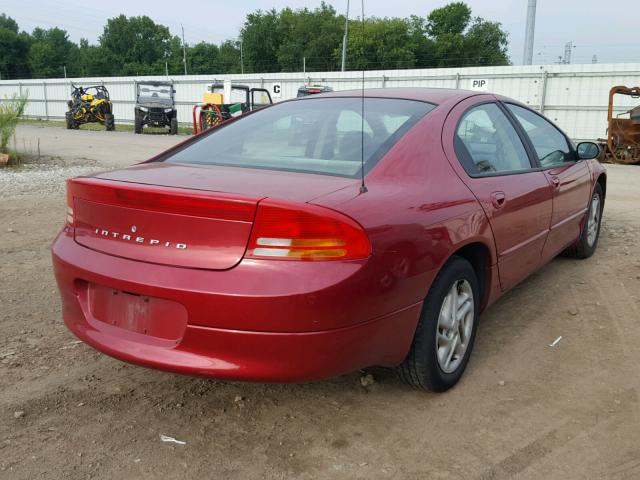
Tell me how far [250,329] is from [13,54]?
94.3 metres

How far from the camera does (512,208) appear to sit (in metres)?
3.28

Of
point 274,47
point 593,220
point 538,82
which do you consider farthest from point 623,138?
point 274,47

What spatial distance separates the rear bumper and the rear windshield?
66 centimetres

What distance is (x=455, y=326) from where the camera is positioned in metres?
2.89

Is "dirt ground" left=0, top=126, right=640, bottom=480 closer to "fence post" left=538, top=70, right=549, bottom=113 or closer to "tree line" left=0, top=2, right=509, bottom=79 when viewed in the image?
"fence post" left=538, top=70, right=549, bottom=113

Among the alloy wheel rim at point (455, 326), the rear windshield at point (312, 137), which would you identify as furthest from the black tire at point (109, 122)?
the alloy wheel rim at point (455, 326)

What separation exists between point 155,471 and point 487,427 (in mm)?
1398

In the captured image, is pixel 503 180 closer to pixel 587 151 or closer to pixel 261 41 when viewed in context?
pixel 587 151

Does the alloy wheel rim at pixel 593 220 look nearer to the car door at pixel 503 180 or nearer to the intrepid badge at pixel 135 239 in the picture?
the car door at pixel 503 180

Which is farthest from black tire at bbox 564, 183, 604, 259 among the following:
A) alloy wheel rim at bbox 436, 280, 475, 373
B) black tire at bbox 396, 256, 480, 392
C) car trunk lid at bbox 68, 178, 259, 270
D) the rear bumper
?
car trunk lid at bbox 68, 178, 259, 270

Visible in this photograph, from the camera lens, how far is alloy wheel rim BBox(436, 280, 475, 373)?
280cm

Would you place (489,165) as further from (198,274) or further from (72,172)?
(72,172)

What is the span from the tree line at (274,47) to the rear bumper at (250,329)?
170 feet

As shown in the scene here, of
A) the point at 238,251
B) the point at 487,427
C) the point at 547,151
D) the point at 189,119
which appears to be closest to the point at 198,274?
the point at 238,251
